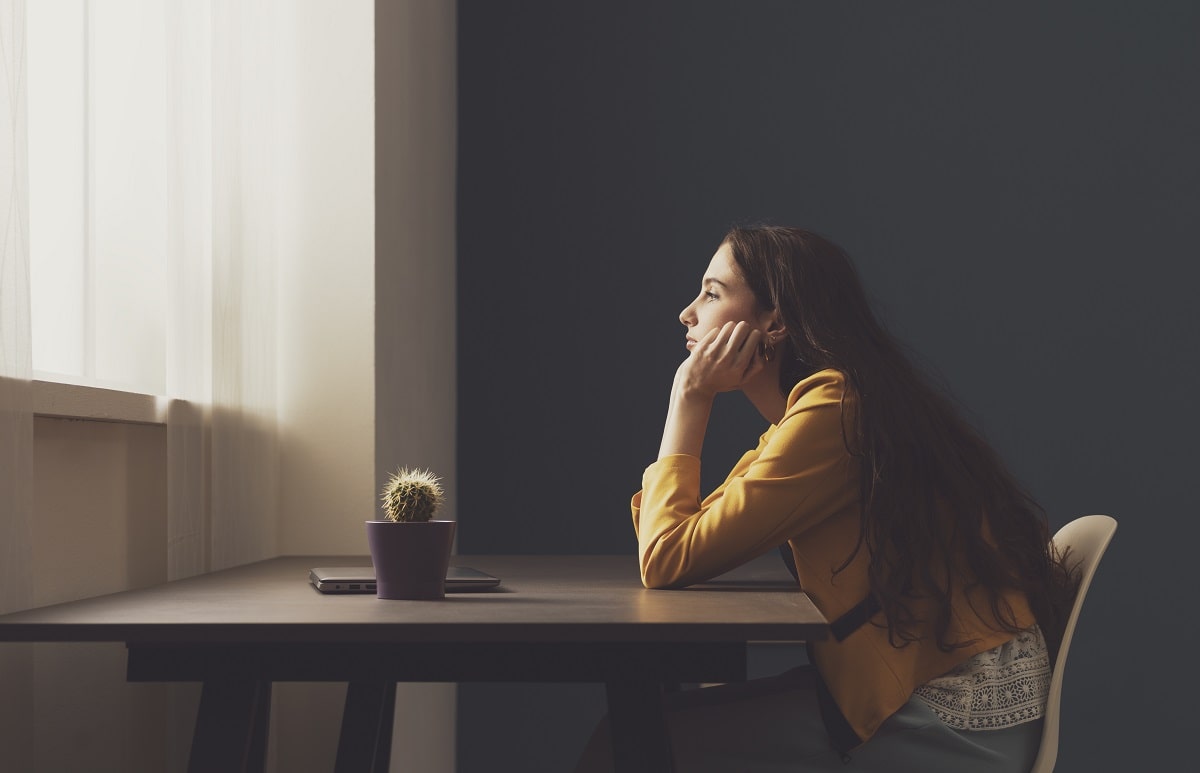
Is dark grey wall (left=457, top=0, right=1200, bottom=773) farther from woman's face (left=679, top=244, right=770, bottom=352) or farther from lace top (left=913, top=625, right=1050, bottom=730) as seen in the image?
lace top (left=913, top=625, right=1050, bottom=730)

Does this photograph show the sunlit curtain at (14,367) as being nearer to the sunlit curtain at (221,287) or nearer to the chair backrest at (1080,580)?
the sunlit curtain at (221,287)

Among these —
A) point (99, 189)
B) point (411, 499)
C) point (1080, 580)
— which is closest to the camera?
point (411, 499)

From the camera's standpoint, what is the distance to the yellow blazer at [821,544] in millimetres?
1243

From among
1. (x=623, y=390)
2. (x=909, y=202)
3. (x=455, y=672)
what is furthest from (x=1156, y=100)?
(x=455, y=672)

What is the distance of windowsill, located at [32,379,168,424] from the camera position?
3.89 ft

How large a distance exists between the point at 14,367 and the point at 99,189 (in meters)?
0.52

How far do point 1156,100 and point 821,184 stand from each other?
882 millimetres

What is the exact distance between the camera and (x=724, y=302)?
5.05ft

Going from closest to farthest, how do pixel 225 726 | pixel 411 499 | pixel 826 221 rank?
pixel 225 726 → pixel 411 499 → pixel 826 221

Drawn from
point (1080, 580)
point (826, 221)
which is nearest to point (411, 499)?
point (1080, 580)

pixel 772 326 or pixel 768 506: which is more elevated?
pixel 772 326

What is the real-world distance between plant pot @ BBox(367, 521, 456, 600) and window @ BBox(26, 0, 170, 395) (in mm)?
508

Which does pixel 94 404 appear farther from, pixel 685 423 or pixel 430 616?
pixel 685 423

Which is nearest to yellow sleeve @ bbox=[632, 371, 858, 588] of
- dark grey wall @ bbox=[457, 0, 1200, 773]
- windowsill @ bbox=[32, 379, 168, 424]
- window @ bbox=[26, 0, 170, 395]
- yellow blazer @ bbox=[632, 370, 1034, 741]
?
yellow blazer @ bbox=[632, 370, 1034, 741]
